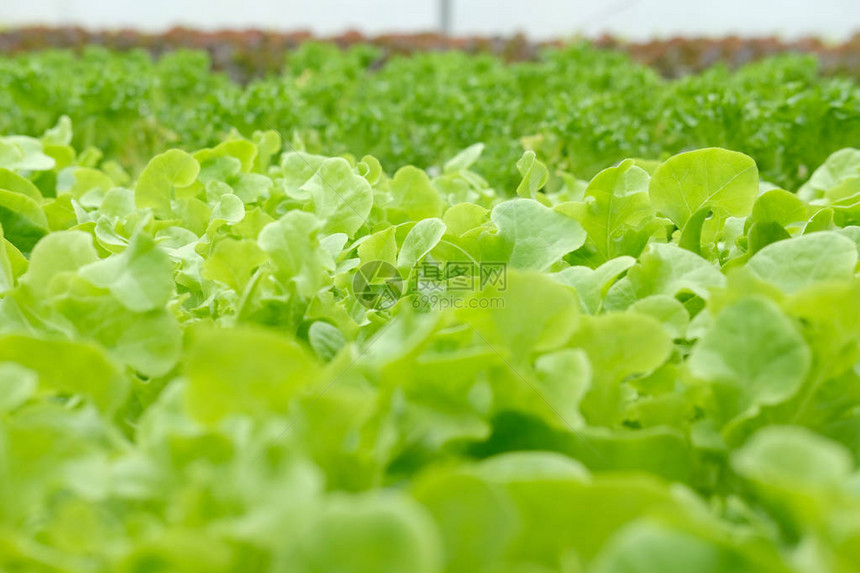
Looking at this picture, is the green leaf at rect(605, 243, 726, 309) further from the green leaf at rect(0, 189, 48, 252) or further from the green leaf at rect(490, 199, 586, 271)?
the green leaf at rect(0, 189, 48, 252)

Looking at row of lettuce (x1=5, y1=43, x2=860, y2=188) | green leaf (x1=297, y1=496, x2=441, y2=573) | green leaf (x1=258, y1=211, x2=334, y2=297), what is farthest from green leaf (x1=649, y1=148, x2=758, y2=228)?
row of lettuce (x1=5, y1=43, x2=860, y2=188)

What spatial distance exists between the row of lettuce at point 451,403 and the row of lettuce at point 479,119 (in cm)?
93

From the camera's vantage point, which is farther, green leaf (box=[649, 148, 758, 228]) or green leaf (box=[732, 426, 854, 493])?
green leaf (box=[649, 148, 758, 228])

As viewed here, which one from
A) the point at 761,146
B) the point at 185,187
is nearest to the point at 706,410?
the point at 185,187

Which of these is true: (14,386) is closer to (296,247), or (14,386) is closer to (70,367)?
(70,367)

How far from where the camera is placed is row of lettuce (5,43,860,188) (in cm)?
203

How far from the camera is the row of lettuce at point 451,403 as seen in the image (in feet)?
1.34

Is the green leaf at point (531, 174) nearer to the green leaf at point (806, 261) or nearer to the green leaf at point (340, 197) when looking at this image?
the green leaf at point (340, 197)

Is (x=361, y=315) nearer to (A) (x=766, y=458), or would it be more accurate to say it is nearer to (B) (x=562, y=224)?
(B) (x=562, y=224)

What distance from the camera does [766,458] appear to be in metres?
0.42

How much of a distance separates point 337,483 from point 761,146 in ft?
6.05

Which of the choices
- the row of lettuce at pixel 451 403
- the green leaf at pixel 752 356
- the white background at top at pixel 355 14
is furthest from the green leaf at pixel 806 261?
the white background at top at pixel 355 14

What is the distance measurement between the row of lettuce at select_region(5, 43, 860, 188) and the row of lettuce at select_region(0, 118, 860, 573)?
93cm

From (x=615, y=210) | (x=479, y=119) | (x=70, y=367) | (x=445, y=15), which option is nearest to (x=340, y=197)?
(x=615, y=210)
